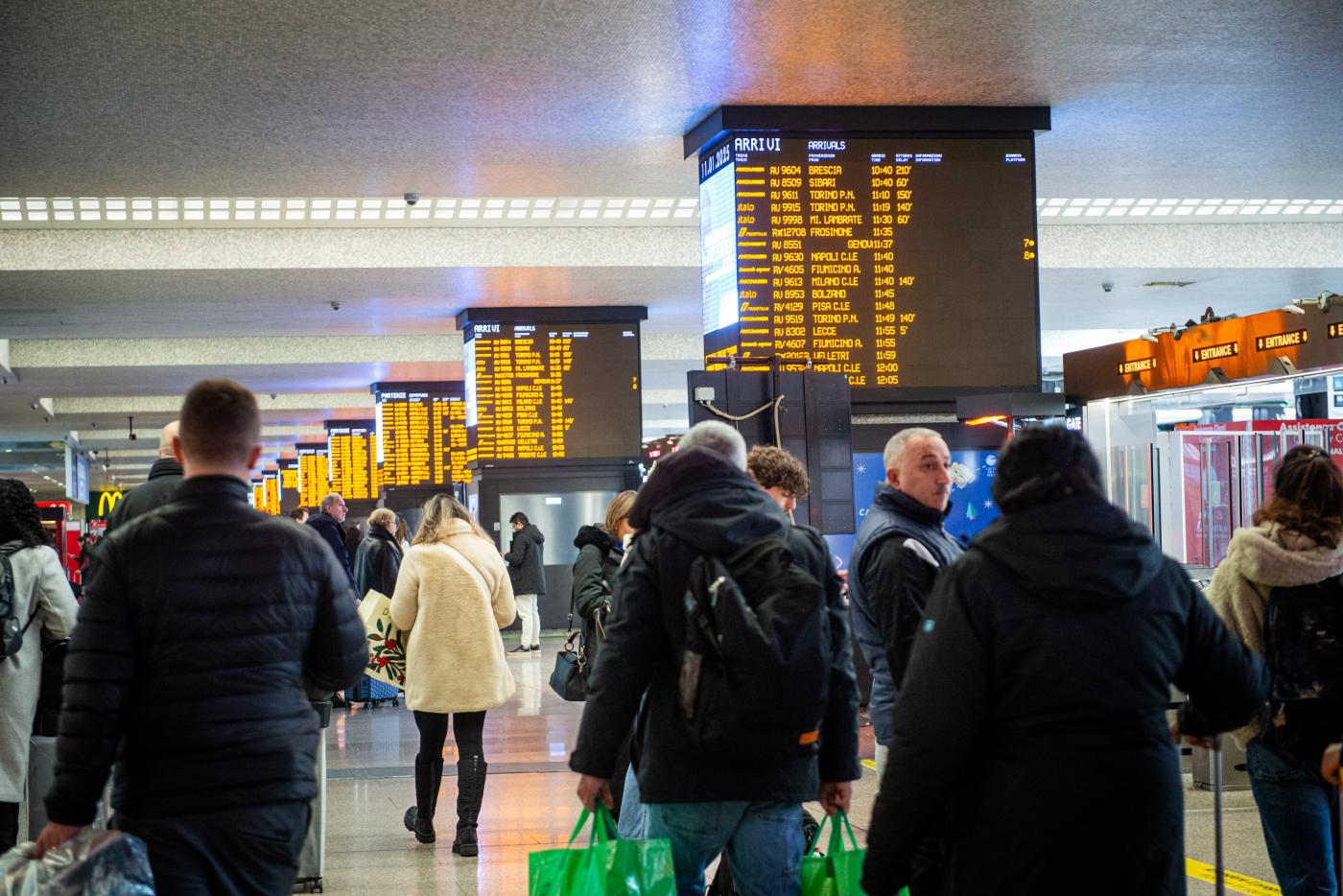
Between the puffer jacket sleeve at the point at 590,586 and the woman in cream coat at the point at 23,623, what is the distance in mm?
2098

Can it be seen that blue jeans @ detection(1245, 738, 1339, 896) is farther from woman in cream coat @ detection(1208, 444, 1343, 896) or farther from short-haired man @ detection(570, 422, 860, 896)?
short-haired man @ detection(570, 422, 860, 896)

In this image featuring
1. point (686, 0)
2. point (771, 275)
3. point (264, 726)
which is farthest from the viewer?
point (771, 275)

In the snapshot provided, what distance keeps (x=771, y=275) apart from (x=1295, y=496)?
5864 mm

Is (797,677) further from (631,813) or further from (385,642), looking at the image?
(385,642)

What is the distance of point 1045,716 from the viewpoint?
2.77 metres

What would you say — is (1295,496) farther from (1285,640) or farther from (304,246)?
(304,246)

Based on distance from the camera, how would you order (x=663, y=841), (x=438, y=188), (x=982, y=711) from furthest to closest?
(x=438, y=188) → (x=663, y=841) → (x=982, y=711)

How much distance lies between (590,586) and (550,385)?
39.5 feet

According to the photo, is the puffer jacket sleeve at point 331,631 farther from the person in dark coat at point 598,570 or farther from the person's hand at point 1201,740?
the person in dark coat at point 598,570

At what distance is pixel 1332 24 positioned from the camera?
830 cm

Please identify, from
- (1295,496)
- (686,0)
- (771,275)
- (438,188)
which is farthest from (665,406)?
(1295,496)

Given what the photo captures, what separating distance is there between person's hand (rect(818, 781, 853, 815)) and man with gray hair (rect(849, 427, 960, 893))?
0.47 m

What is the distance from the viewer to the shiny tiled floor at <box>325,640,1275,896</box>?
6191 mm

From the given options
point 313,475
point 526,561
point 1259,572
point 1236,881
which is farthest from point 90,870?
point 313,475
